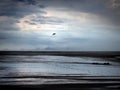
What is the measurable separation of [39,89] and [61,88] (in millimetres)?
1883

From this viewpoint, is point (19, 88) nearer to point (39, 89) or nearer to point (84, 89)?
point (39, 89)

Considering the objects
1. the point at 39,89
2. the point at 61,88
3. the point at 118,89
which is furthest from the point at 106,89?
the point at 39,89

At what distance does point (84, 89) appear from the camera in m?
26.4

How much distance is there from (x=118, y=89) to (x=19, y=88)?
8142 millimetres

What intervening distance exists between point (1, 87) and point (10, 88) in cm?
87

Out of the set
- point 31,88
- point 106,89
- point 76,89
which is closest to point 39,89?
point 31,88

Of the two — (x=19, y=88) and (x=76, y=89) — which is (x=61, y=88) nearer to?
(x=76, y=89)

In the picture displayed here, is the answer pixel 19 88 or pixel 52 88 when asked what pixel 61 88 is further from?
pixel 19 88

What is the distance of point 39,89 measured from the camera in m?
26.5

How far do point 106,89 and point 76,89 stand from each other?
2.46 metres

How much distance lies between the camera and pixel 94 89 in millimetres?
26406

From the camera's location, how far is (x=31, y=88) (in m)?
27.0

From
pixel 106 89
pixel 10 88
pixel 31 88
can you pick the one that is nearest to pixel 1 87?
pixel 10 88

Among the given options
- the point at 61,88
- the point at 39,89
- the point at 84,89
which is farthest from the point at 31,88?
the point at 84,89
